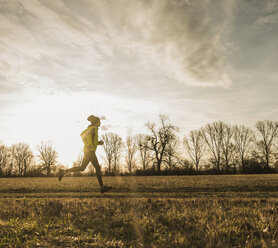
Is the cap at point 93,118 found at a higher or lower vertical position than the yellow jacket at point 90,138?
higher

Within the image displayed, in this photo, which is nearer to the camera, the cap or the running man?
the running man

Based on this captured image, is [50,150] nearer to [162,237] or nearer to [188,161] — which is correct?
[188,161]

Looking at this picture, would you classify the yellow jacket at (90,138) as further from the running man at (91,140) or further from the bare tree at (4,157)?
the bare tree at (4,157)

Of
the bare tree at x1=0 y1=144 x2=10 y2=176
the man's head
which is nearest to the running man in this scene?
the man's head

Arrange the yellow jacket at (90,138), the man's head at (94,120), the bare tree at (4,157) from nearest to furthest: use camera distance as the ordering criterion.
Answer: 1. the yellow jacket at (90,138)
2. the man's head at (94,120)
3. the bare tree at (4,157)

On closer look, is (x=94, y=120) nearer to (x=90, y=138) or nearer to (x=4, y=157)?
(x=90, y=138)

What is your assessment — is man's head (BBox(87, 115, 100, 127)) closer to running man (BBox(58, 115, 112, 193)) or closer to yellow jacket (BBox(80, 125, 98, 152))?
running man (BBox(58, 115, 112, 193))

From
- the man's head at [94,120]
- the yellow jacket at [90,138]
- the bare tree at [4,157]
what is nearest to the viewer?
the yellow jacket at [90,138]

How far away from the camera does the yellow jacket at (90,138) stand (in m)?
7.00

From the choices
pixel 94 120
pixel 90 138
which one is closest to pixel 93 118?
pixel 94 120

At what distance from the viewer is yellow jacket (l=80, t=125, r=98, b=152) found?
700 cm

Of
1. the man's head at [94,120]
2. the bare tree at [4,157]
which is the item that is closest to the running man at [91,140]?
the man's head at [94,120]

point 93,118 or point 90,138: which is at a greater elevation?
point 93,118

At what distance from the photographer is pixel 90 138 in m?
7.02
